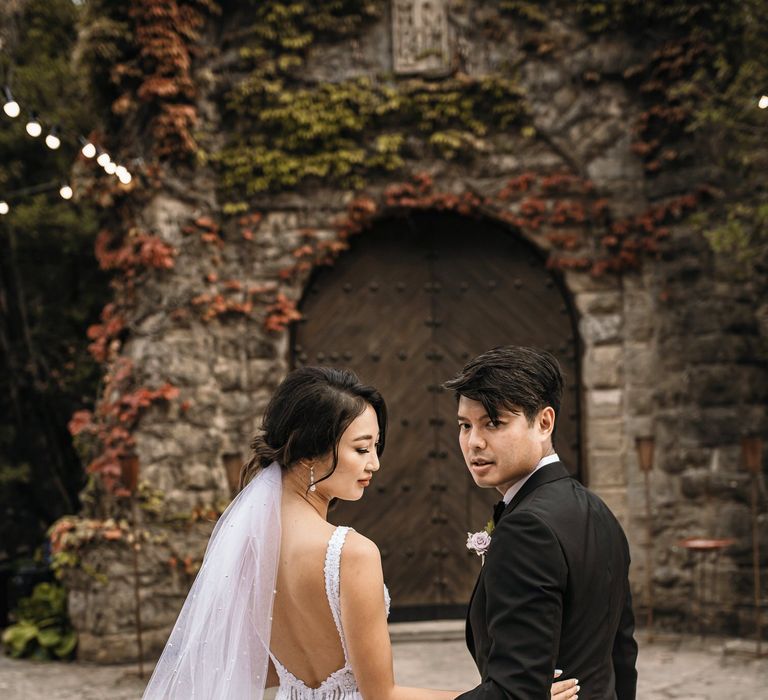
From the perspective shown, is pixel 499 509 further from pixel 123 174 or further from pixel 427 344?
pixel 123 174

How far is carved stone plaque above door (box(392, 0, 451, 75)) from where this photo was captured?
24.4 ft

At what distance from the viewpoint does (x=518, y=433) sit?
2.04 meters

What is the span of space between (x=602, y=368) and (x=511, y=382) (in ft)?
18.3

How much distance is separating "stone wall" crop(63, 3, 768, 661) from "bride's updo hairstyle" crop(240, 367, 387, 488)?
487 cm

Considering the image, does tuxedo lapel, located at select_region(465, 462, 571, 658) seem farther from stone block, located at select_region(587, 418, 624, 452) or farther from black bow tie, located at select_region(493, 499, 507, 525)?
stone block, located at select_region(587, 418, 624, 452)

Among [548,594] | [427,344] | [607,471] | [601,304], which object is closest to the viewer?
[548,594]

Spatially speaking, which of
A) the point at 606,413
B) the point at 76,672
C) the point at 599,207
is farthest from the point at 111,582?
the point at 599,207

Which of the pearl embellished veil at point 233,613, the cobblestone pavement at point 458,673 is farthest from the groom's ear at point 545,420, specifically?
the cobblestone pavement at point 458,673

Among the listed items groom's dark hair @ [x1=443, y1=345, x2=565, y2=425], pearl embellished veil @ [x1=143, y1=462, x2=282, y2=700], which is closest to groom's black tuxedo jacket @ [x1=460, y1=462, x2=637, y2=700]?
groom's dark hair @ [x1=443, y1=345, x2=565, y2=425]

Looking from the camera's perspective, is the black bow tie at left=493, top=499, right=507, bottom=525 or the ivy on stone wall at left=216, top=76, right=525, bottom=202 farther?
the ivy on stone wall at left=216, top=76, right=525, bottom=202

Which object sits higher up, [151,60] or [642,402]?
[151,60]

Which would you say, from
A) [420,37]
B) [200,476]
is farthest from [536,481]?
[420,37]

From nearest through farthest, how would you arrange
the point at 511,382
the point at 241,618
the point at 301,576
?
the point at 511,382 < the point at 301,576 < the point at 241,618

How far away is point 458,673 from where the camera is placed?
612 cm
